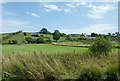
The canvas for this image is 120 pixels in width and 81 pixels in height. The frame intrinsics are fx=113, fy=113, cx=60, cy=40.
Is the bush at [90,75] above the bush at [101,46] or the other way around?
the other way around

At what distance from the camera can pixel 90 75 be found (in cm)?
374

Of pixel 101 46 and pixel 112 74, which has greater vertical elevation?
pixel 101 46

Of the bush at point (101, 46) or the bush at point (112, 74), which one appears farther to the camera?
the bush at point (101, 46)

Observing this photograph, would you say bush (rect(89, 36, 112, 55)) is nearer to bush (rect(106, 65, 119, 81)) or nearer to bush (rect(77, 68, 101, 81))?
bush (rect(106, 65, 119, 81))

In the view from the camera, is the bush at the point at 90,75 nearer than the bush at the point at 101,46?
Yes

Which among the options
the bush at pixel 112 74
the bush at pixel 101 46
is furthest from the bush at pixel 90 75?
the bush at pixel 101 46

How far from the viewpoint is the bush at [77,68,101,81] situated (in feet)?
12.3

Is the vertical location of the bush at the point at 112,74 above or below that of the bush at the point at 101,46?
below

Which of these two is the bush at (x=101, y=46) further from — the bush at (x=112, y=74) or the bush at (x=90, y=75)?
the bush at (x=90, y=75)

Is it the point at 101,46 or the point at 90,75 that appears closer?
the point at 90,75

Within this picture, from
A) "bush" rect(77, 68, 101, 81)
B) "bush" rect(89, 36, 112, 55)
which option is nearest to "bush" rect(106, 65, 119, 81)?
"bush" rect(77, 68, 101, 81)

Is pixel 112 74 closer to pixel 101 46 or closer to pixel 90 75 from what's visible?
pixel 90 75

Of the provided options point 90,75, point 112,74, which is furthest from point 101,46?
point 90,75

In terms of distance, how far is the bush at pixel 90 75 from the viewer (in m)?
3.75
